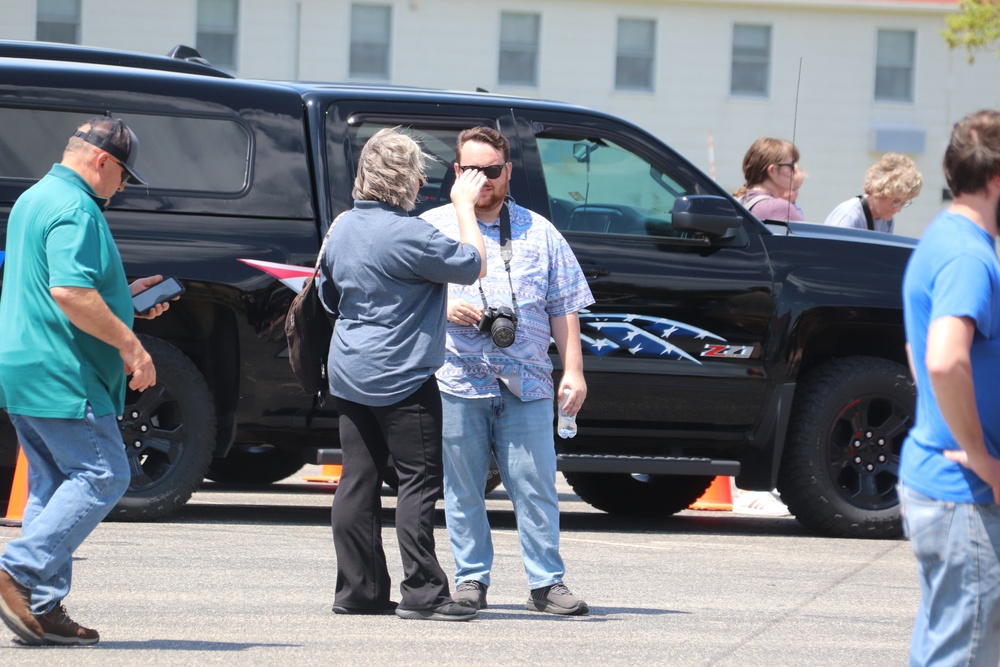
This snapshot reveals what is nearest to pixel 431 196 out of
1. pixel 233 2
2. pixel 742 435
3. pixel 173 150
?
pixel 173 150

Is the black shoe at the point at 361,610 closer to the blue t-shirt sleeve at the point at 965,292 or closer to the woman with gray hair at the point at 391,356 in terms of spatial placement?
the woman with gray hair at the point at 391,356

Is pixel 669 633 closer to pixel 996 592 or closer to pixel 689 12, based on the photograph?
pixel 996 592

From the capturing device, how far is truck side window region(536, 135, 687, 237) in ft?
27.5

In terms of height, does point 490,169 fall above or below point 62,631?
above

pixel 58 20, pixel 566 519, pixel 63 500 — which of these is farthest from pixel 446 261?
pixel 58 20

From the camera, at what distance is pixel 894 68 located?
35.3 metres

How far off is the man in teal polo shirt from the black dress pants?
944 mm

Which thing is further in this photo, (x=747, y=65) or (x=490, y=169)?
(x=747, y=65)

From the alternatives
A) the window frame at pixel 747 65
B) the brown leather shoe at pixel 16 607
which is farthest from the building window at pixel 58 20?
the brown leather shoe at pixel 16 607

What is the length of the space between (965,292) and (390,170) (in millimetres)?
2724

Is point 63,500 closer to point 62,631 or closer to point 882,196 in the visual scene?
point 62,631

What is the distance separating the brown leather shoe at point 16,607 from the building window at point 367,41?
28.9 metres

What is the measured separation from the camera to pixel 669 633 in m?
5.95

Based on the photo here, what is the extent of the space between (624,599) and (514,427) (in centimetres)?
99
